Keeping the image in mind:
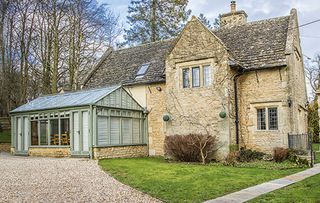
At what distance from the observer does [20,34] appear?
28922 millimetres

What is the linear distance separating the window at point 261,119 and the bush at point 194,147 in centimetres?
Result: 270

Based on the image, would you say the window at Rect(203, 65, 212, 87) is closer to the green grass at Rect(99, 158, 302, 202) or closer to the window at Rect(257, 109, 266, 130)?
the window at Rect(257, 109, 266, 130)

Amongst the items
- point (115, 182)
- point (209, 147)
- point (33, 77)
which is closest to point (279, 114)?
point (209, 147)

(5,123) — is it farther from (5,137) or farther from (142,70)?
(142,70)

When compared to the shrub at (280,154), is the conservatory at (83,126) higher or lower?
higher

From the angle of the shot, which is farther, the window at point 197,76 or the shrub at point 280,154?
the window at point 197,76

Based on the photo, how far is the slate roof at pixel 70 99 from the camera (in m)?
18.3

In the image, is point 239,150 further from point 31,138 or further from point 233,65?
point 31,138

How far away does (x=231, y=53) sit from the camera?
18.5 metres

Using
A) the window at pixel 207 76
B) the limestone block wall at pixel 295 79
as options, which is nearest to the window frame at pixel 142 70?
the window at pixel 207 76

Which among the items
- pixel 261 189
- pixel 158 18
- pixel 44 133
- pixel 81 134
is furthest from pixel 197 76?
pixel 158 18

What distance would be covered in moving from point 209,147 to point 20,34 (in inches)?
789

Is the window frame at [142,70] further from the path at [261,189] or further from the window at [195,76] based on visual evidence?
the path at [261,189]

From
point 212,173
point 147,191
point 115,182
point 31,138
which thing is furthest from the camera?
point 31,138
